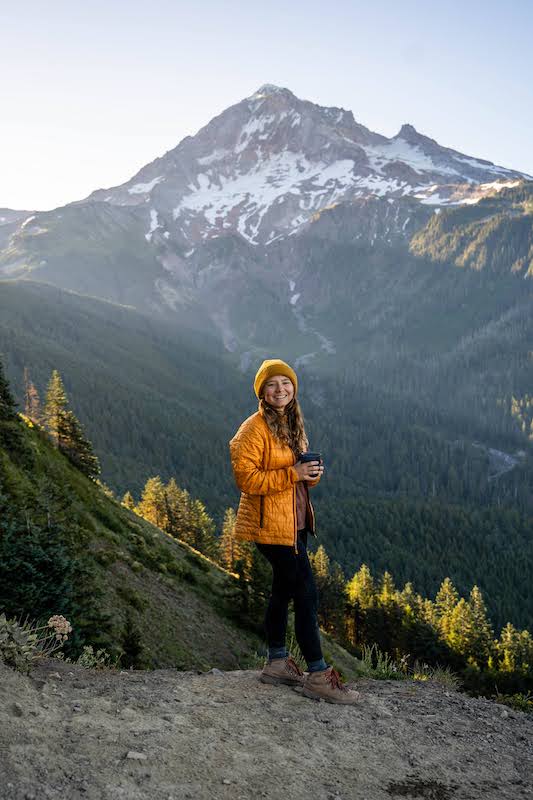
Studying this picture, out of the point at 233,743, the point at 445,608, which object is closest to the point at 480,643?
the point at 445,608

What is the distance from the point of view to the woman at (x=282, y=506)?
7.81m

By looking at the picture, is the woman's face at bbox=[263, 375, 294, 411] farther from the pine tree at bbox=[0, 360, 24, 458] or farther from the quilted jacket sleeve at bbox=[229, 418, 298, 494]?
the pine tree at bbox=[0, 360, 24, 458]

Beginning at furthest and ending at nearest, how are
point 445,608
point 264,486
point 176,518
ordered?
point 445,608 → point 176,518 → point 264,486

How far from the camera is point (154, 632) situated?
21.2 metres

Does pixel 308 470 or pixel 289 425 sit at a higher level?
pixel 289 425

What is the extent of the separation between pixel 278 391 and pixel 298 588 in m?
3.00

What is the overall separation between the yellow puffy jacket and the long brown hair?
0.57 ft

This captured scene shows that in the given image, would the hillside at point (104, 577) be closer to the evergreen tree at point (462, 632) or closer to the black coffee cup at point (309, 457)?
the black coffee cup at point (309, 457)

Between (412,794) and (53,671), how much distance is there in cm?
499

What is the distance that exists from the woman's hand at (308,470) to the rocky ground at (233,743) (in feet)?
10.8

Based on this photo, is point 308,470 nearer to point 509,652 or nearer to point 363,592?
point 363,592

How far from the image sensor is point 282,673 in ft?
28.6

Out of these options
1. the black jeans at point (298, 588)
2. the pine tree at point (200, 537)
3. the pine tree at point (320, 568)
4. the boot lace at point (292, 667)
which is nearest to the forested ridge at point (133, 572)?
the pine tree at point (200, 537)

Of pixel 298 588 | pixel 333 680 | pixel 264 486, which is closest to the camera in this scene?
pixel 264 486
